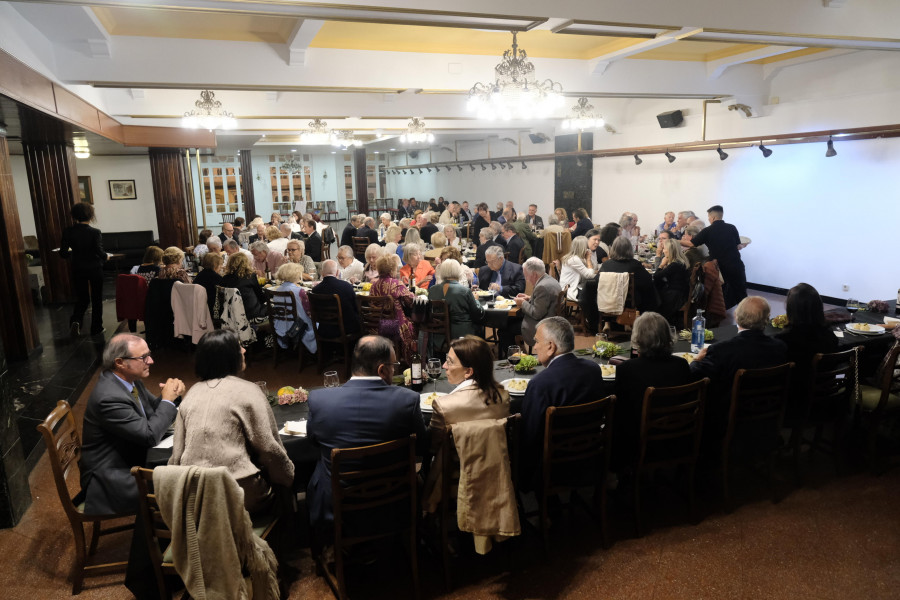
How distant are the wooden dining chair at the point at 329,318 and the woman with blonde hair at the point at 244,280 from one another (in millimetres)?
709

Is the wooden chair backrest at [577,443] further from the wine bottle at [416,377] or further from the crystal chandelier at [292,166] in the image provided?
the crystal chandelier at [292,166]

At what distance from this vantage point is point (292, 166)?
22328mm

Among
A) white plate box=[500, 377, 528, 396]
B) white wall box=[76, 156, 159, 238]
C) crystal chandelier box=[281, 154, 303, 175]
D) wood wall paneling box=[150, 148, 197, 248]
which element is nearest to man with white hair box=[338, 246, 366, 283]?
white plate box=[500, 377, 528, 396]

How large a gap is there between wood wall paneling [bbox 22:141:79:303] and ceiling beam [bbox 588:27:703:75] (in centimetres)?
736

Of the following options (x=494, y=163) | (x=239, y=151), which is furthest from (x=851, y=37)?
(x=239, y=151)

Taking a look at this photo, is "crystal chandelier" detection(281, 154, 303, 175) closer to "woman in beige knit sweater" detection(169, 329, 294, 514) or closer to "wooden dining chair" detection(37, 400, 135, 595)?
"wooden dining chair" detection(37, 400, 135, 595)

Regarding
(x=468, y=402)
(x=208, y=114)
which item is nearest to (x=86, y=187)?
(x=208, y=114)

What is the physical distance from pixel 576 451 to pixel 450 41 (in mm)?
5060

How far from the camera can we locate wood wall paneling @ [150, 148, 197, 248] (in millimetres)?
11789

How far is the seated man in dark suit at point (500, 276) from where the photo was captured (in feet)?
20.4

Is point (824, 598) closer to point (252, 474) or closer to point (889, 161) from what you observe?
point (252, 474)

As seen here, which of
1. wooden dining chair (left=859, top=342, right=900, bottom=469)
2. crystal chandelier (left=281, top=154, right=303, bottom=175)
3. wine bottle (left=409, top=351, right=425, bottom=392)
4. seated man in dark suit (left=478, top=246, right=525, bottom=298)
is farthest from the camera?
crystal chandelier (left=281, top=154, right=303, bottom=175)

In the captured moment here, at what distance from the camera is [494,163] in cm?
1822

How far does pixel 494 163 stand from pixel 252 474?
16.5 metres
